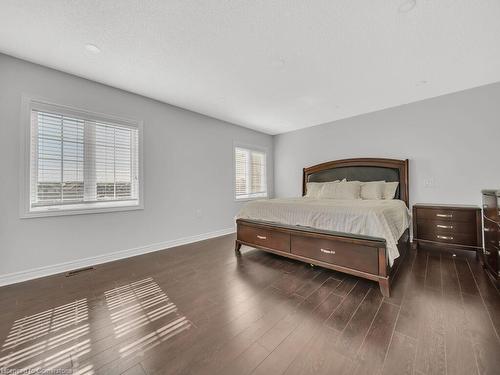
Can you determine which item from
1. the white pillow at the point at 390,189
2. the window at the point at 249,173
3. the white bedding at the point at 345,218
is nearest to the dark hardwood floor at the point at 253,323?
the white bedding at the point at 345,218

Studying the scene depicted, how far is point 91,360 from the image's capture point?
123cm

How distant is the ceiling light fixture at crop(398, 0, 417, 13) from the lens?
1.59 m

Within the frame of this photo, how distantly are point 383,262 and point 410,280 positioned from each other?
24.6 inches

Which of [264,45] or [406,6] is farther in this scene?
[264,45]

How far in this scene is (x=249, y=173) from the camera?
5141mm

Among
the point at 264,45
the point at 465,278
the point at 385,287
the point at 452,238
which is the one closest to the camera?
the point at 385,287

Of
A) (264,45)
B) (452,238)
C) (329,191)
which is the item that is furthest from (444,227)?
(264,45)

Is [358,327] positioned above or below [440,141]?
below

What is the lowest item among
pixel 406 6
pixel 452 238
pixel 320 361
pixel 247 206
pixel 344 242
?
pixel 320 361

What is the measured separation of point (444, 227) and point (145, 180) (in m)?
4.48

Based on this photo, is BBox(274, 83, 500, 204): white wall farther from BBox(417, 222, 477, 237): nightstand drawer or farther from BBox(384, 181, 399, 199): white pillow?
BBox(417, 222, 477, 237): nightstand drawer

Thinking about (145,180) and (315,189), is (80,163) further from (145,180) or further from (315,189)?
(315,189)

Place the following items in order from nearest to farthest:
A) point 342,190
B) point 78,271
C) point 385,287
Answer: point 385,287
point 78,271
point 342,190

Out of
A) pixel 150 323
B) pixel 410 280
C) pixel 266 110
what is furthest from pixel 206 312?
pixel 266 110
